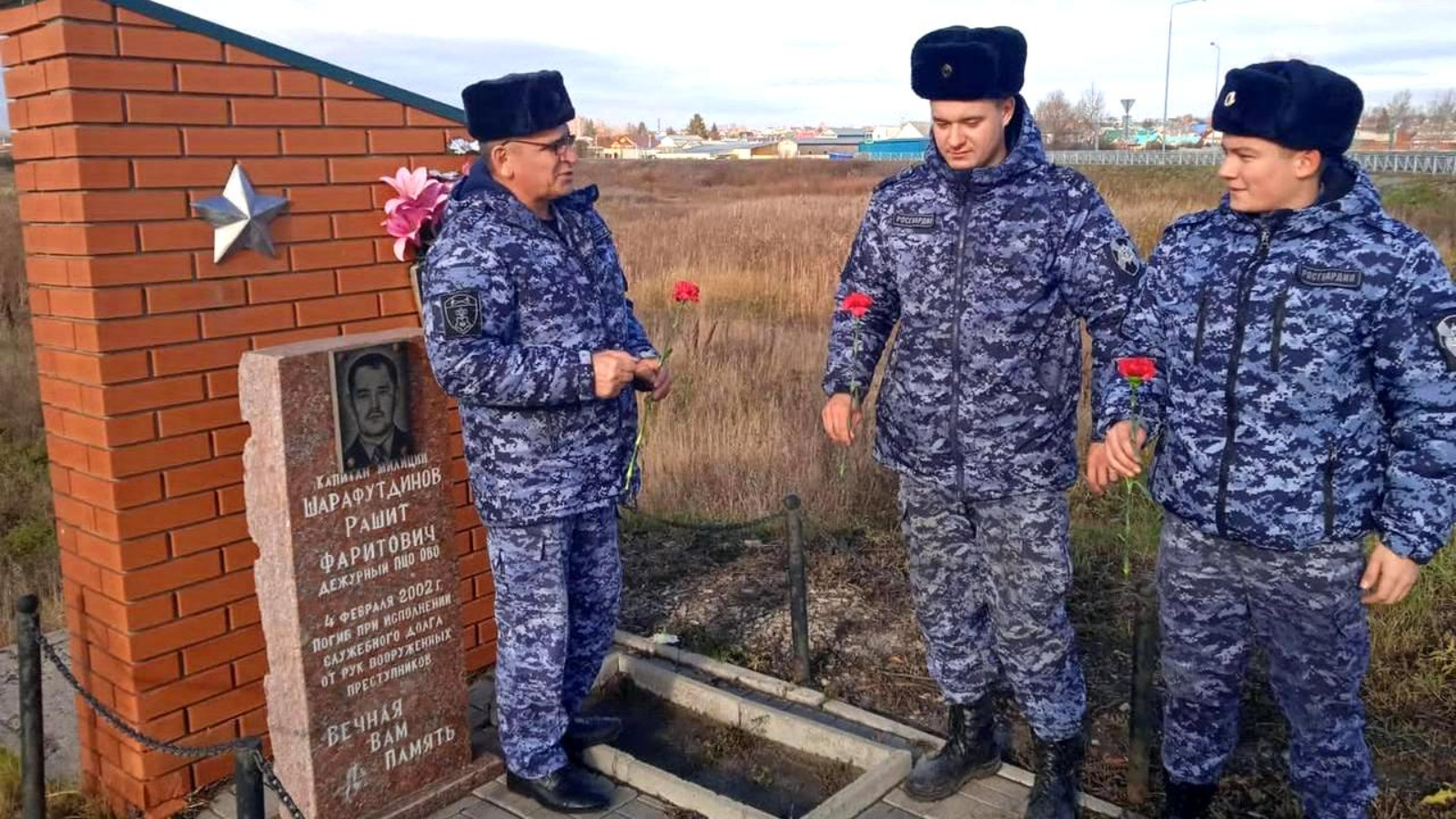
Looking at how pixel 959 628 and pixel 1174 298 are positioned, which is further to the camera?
pixel 959 628

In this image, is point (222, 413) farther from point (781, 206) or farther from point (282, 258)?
point (781, 206)

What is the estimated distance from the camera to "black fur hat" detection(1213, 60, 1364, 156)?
2.54 m

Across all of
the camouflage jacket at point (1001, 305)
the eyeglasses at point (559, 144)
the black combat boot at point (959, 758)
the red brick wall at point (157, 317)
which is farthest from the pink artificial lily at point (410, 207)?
the black combat boot at point (959, 758)

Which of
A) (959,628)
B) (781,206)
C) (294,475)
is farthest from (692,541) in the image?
(781,206)

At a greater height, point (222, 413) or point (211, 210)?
point (211, 210)

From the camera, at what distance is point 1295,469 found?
262cm

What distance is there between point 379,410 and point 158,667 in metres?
1.05

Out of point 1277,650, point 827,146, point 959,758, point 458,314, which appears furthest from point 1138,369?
point 827,146

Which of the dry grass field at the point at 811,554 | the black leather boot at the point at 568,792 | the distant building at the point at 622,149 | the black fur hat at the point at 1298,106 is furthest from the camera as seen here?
the distant building at the point at 622,149

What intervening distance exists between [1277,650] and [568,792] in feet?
6.73

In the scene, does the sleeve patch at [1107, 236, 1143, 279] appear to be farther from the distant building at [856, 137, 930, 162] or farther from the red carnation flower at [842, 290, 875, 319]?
the distant building at [856, 137, 930, 162]

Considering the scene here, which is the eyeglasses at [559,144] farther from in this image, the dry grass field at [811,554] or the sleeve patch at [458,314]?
the dry grass field at [811,554]

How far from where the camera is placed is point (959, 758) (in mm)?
3496

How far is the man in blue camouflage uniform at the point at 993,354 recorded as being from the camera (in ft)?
9.93
